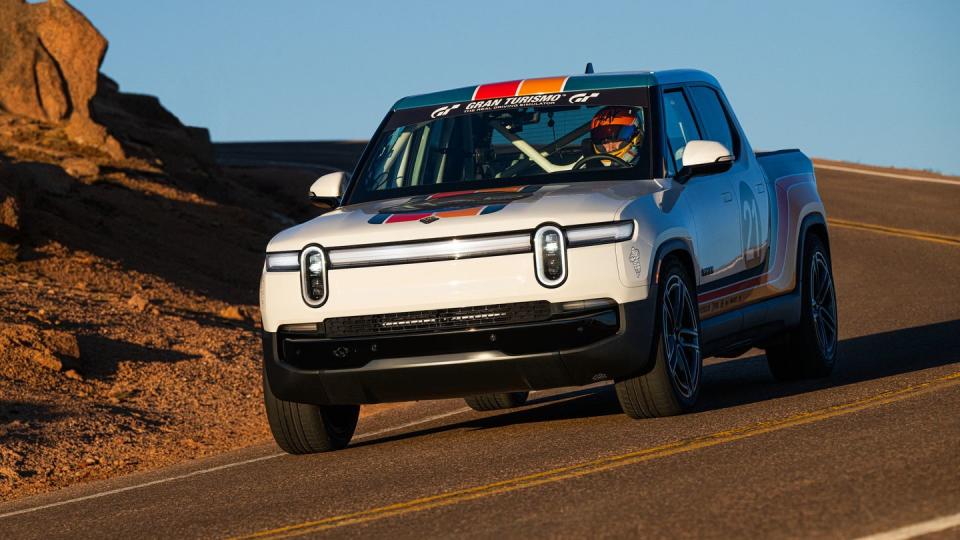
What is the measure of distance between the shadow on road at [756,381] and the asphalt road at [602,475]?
0.13 feet

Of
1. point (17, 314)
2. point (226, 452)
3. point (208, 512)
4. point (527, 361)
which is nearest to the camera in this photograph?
point (208, 512)

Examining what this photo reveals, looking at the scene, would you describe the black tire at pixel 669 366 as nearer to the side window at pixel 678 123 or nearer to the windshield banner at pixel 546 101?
the side window at pixel 678 123

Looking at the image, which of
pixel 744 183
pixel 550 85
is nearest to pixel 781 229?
pixel 744 183

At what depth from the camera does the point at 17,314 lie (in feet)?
52.7

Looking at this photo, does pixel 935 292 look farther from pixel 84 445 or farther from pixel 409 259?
pixel 409 259

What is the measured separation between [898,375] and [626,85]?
2.53m

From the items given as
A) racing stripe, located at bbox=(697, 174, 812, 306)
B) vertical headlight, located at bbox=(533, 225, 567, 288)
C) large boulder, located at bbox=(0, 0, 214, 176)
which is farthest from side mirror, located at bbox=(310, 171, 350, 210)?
large boulder, located at bbox=(0, 0, 214, 176)

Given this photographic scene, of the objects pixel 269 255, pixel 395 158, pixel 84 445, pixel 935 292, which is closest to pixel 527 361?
pixel 269 255

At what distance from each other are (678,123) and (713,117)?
2.74 ft

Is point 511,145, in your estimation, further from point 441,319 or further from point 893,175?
point 893,175

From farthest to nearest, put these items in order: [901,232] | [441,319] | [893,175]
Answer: [893,175] → [901,232] → [441,319]

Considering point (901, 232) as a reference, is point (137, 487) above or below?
above

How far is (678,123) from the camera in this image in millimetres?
10438

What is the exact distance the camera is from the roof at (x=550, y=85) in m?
10.3
